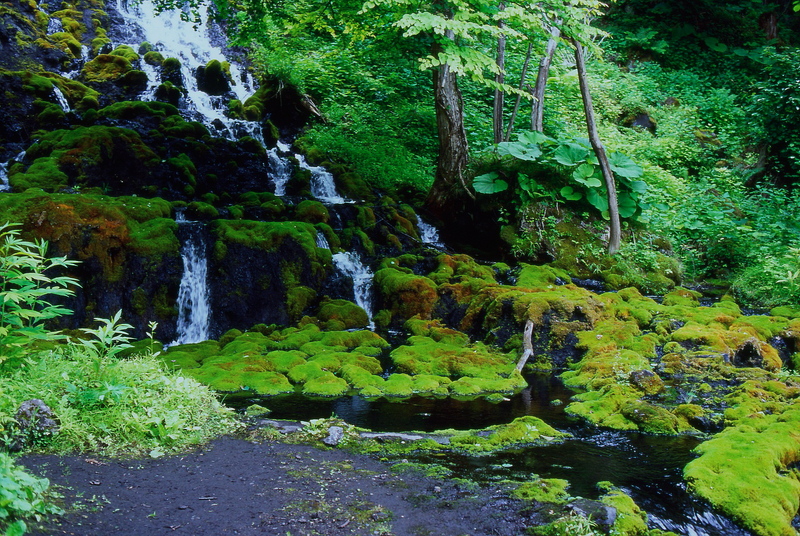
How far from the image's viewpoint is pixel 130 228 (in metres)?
9.96

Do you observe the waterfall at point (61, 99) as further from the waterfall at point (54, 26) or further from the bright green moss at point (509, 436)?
the bright green moss at point (509, 436)

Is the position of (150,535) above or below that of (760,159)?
below

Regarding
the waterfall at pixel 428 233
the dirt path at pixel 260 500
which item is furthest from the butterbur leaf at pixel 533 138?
the dirt path at pixel 260 500

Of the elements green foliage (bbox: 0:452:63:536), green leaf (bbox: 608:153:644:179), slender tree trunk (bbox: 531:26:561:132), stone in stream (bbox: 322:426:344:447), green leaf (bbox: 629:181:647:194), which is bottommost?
stone in stream (bbox: 322:426:344:447)

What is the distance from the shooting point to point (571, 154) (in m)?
13.1

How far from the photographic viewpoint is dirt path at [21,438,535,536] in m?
3.13

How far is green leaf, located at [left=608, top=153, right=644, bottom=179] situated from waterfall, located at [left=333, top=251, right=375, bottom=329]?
6.01 metres

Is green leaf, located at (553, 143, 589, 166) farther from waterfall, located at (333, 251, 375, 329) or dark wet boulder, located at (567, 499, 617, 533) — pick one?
dark wet boulder, located at (567, 499, 617, 533)

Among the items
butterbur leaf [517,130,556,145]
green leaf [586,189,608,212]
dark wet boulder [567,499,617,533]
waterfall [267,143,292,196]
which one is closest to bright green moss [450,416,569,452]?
dark wet boulder [567,499,617,533]

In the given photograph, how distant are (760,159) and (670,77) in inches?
304

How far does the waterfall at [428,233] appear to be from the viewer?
45.2 feet

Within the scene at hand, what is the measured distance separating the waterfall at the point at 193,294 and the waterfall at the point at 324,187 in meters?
5.07

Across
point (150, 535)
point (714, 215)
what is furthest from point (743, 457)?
point (714, 215)

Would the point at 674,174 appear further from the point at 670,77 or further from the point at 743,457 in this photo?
the point at 743,457
